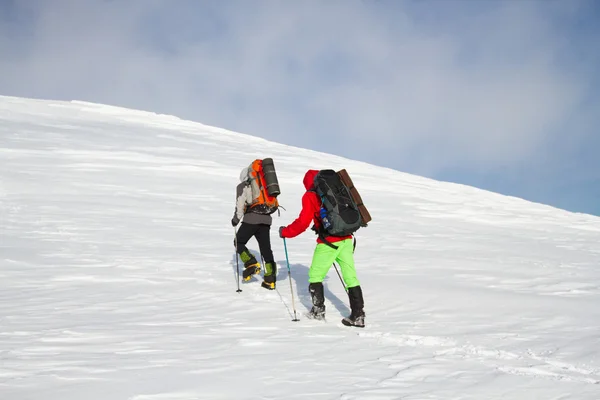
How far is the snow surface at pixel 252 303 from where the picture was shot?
4.01 m

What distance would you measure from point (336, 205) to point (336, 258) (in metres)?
0.67

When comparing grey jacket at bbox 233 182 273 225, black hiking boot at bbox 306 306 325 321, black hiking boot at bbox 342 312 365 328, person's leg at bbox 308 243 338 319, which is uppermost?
grey jacket at bbox 233 182 273 225

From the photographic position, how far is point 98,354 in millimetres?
4438

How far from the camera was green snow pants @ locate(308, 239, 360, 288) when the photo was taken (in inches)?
236

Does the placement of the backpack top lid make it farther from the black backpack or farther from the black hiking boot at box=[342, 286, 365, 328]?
the black hiking boot at box=[342, 286, 365, 328]

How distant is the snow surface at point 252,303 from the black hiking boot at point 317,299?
140 millimetres

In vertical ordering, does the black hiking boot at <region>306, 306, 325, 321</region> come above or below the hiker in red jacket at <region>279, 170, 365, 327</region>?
below

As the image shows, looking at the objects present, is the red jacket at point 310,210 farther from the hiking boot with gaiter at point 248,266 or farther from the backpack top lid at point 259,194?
the hiking boot with gaiter at point 248,266

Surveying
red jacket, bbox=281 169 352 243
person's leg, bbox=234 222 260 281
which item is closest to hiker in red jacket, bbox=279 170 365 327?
red jacket, bbox=281 169 352 243

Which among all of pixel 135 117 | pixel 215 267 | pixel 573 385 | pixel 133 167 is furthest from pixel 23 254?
pixel 135 117

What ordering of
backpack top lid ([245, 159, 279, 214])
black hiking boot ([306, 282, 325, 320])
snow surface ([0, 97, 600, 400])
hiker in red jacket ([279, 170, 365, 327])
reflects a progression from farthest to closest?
backpack top lid ([245, 159, 279, 214]) < black hiking boot ([306, 282, 325, 320]) < hiker in red jacket ([279, 170, 365, 327]) < snow surface ([0, 97, 600, 400])

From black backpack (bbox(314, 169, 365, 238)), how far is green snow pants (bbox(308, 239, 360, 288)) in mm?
184

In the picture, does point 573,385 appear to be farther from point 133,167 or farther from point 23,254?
point 133,167

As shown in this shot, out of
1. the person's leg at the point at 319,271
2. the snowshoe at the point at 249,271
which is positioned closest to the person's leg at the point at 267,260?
the snowshoe at the point at 249,271
